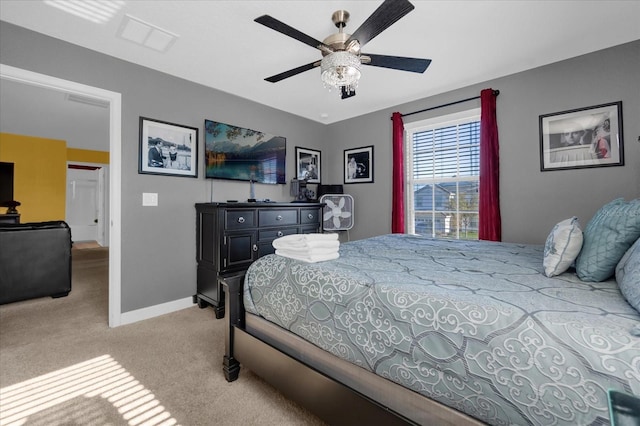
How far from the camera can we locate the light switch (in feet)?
9.38

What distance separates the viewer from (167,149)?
301 cm

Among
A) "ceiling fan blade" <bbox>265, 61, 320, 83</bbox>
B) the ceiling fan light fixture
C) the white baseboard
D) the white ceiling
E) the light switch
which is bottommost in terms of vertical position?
the white baseboard

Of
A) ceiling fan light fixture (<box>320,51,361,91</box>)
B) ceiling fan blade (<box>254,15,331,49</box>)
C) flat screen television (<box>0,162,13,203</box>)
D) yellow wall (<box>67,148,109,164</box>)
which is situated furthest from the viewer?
yellow wall (<box>67,148,109,164</box>)

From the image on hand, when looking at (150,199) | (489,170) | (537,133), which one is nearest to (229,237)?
(150,199)

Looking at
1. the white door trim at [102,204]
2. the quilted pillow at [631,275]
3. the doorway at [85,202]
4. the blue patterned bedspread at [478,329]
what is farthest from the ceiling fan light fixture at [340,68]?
Answer: the doorway at [85,202]

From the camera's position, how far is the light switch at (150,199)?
2.86 metres

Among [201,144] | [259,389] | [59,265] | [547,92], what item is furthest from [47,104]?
[547,92]

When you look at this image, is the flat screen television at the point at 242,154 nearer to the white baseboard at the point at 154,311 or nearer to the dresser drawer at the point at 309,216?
the dresser drawer at the point at 309,216

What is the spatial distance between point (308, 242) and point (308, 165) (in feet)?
10.5

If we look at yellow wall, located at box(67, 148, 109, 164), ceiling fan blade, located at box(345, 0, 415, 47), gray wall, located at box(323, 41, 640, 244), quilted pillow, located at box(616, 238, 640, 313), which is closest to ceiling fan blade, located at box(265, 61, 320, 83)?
ceiling fan blade, located at box(345, 0, 415, 47)

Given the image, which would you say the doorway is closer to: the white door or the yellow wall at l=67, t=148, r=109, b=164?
the white door

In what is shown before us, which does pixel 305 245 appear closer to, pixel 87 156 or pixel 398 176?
pixel 398 176

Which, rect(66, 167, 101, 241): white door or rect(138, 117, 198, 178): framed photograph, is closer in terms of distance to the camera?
rect(138, 117, 198, 178): framed photograph

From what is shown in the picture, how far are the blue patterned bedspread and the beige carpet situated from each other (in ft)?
1.84
